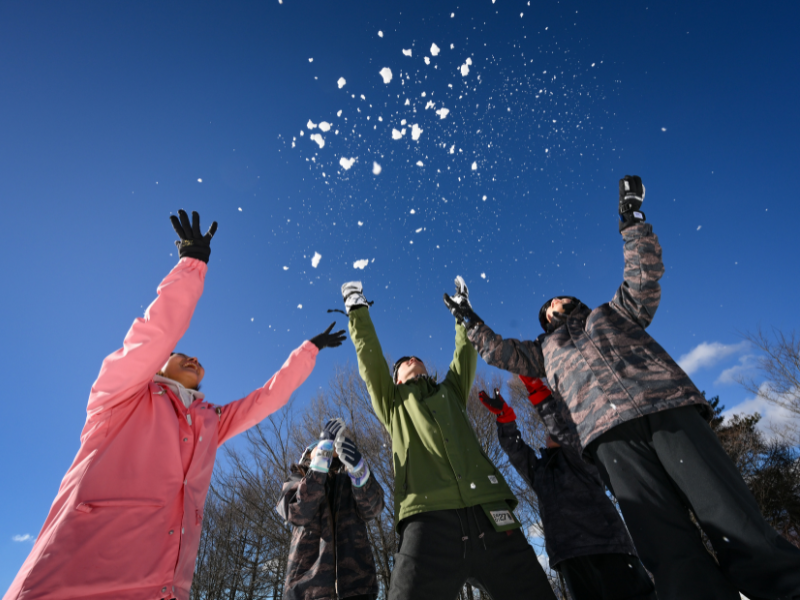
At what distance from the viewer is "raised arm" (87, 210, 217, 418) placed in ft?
6.33

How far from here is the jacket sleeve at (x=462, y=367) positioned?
131 inches

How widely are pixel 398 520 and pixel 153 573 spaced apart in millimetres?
1295

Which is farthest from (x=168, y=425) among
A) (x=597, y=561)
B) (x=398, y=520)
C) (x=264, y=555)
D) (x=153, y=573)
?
(x=264, y=555)

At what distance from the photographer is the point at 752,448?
1445 centimetres

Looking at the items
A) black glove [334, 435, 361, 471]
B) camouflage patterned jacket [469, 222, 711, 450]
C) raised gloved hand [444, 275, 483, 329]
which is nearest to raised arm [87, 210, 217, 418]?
black glove [334, 435, 361, 471]

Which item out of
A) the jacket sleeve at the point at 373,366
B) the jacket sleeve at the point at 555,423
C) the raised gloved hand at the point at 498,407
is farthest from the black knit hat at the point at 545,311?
the jacket sleeve at the point at 373,366

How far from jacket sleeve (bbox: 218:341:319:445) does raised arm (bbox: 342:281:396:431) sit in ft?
1.34

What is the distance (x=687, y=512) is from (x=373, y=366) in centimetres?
214

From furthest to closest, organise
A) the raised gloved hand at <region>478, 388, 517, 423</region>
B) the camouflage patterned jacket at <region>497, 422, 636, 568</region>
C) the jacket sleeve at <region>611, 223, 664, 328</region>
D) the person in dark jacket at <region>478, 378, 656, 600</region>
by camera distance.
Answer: the raised gloved hand at <region>478, 388, 517, 423</region> < the camouflage patterned jacket at <region>497, 422, 636, 568</region> < the person in dark jacket at <region>478, 378, 656, 600</region> < the jacket sleeve at <region>611, 223, 664, 328</region>

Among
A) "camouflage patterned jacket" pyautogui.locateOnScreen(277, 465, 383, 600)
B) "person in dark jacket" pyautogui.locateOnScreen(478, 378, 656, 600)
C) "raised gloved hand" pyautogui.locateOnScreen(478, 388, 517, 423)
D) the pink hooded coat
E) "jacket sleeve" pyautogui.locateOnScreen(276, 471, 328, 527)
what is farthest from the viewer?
"raised gloved hand" pyautogui.locateOnScreen(478, 388, 517, 423)

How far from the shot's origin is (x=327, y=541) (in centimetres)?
303

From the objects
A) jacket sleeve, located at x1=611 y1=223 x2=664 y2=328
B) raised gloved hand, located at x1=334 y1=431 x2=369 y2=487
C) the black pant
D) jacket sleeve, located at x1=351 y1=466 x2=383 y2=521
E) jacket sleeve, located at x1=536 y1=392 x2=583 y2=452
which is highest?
jacket sleeve, located at x1=611 y1=223 x2=664 y2=328

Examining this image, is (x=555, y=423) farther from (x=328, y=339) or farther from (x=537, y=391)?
(x=328, y=339)

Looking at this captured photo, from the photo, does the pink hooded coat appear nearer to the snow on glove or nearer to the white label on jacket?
the snow on glove
